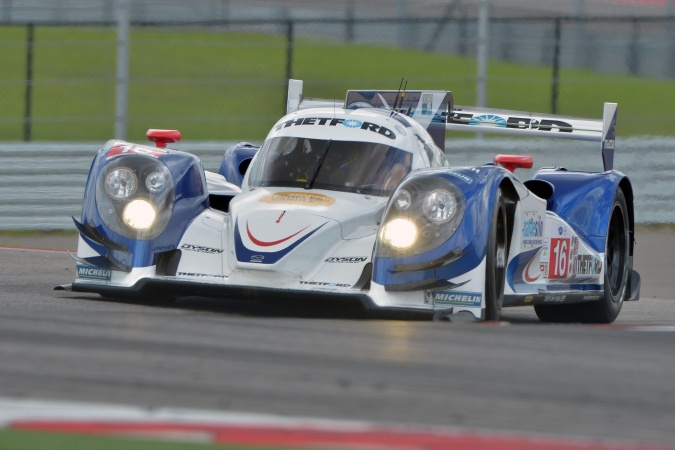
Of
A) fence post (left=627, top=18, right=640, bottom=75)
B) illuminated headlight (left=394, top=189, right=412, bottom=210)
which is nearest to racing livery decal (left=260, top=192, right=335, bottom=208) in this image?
illuminated headlight (left=394, top=189, right=412, bottom=210)

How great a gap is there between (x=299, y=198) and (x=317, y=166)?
0.44 m

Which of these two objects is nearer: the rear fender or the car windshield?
the car windshield

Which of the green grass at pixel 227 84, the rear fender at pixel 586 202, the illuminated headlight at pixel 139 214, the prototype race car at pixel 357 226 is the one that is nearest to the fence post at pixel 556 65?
the green grass at pixel 227 84

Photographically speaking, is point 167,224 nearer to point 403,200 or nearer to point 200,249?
point 200,249

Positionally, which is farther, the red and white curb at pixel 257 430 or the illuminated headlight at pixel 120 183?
the illuminated headlight at pixel 120 183

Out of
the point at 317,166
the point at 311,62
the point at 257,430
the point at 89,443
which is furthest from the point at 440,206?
the point at 311,62

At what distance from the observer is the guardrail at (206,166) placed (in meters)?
12.8

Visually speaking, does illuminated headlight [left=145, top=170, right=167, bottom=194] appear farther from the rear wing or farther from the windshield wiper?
the rear wing

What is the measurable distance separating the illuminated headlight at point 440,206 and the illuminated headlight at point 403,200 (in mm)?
76

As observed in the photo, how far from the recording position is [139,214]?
716cm

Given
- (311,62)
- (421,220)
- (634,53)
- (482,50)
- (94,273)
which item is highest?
(634,53)

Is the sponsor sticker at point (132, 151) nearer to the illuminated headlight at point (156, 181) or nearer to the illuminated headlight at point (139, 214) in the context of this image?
the illuminated headlight at point (156, 181)

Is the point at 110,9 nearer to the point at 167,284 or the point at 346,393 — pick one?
the point at 167,284

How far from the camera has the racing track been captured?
374cm
